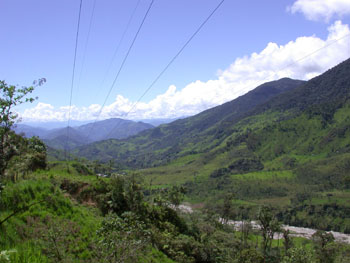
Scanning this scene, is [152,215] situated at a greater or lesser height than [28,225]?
lesser

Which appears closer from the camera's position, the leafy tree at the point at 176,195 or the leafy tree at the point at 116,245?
the leafy tree at the point at 116,245

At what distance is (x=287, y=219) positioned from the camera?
18025 centimetres

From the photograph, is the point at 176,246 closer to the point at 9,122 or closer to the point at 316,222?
the point at 9,122

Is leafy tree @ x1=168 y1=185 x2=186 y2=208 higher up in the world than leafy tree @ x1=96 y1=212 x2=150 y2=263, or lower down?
lower down

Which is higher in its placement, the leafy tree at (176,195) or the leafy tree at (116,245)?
the leafy tree at (116,245)

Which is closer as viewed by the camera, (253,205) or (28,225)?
(28,225)

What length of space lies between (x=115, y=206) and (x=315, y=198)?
660 ft

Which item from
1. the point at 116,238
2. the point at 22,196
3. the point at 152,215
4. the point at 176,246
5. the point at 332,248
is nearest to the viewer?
the point at 116,238

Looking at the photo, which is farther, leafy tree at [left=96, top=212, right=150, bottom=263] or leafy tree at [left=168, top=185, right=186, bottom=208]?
Result: leafy tree at [left=168, top=185, right=186, bottom=208]

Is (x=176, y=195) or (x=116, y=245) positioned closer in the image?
(x=116, y=245)

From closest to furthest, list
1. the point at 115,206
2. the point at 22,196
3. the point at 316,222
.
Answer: the point at 22,196 < the point at 115,206 < the point at 316,222

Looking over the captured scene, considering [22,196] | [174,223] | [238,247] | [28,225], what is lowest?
[238,247]

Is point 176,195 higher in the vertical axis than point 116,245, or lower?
lower

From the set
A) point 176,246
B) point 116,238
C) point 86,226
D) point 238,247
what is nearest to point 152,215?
point 176,246
